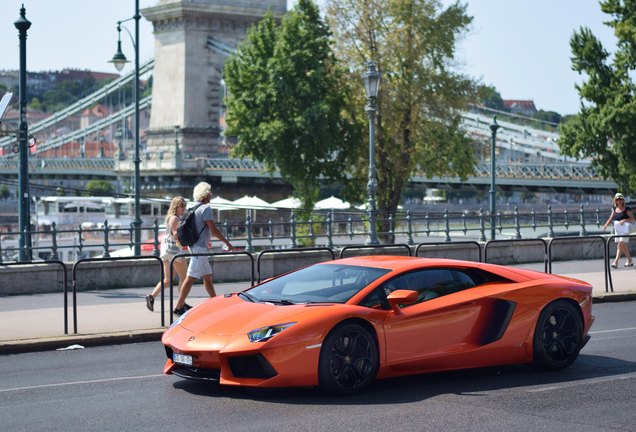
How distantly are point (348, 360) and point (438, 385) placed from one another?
1.11 m

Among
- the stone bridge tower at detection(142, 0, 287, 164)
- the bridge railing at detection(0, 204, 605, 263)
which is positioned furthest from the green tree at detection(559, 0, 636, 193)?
the stone bridge tower at detection(142, 0, 287, 164)

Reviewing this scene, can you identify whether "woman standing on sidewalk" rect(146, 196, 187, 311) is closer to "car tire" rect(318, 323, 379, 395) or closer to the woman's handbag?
the woman's handbag

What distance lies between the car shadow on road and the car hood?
568mm

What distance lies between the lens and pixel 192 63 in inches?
3905

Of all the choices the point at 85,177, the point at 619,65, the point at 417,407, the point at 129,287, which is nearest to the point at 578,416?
the point at 417,407

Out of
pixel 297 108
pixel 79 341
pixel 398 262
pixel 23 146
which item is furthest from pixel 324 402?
pixel 297 108

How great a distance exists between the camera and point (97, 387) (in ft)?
35.1

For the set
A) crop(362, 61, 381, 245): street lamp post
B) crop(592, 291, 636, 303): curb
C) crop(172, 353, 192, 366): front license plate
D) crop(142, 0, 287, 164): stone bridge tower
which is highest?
crop(142, 0, 287, 164): stone bridge tower

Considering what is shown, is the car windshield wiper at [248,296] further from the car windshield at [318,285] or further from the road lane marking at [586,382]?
the road lane marking at [586,382]

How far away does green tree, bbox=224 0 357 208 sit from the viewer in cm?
5375

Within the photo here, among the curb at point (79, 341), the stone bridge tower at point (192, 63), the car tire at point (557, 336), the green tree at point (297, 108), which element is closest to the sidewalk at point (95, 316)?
the curb at point (79, 341)

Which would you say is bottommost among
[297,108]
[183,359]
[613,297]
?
[613,297]

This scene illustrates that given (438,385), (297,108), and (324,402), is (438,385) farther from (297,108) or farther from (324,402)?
(297,108)

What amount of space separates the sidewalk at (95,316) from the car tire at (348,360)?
490 cm
